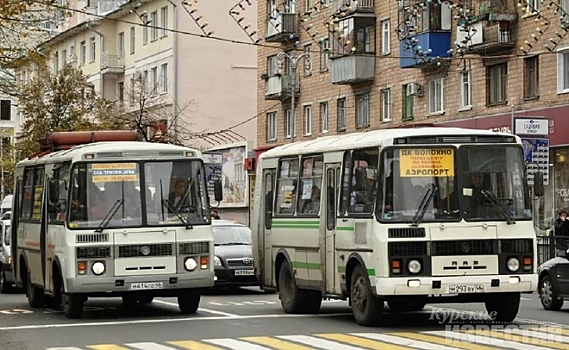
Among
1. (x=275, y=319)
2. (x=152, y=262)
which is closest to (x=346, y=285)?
(x=275, y=319)

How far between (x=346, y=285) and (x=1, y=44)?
1771 centimetres

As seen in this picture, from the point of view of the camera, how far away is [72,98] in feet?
205

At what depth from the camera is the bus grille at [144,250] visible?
21.2m

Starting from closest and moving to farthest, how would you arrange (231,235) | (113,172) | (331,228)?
(331,228), (113,172), (231,235)

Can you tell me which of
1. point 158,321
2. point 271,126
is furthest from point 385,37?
point 158,321

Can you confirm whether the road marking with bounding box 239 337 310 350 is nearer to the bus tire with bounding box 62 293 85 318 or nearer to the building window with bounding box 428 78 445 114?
the bus tire with bounding box 62 293 85 318

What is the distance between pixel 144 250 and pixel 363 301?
3947mm

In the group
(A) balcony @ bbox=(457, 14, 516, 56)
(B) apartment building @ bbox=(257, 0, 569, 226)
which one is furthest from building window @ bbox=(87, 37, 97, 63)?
(A) balcony @ bbox=(457, 14, 516, 56)

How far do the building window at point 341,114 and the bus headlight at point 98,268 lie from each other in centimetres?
3547

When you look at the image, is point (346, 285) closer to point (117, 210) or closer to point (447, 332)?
point (447, 332)

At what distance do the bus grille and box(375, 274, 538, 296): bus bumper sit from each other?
4.26m

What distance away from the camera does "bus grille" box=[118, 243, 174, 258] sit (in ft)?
69.5

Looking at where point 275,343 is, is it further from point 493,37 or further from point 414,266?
point 493,37

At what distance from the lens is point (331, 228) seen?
801 inches
